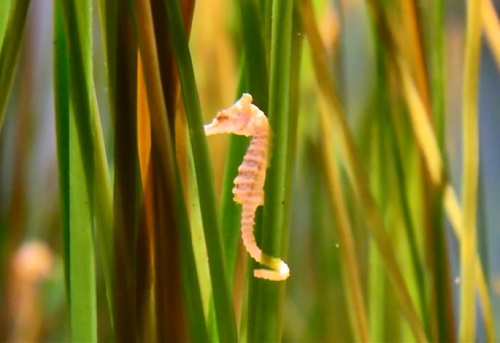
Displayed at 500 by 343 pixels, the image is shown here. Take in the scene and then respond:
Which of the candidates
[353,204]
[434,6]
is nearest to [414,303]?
[353,204]

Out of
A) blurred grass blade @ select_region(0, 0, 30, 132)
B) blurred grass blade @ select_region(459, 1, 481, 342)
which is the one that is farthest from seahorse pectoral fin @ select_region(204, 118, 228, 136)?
blurred grass blade @ select_region(459, 1, 481, 342)

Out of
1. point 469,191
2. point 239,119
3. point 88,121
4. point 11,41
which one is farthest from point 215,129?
point 469,191

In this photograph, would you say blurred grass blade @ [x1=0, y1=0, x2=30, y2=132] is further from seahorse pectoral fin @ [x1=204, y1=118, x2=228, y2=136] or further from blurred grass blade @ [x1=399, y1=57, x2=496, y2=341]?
blurred grass blade @ [x1=399, y1=57, x2=496, y2=341]

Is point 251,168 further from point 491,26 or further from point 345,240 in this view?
point 491,26

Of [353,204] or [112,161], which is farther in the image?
[353,204]

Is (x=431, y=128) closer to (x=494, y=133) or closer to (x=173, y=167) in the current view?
(x=494, y=133)

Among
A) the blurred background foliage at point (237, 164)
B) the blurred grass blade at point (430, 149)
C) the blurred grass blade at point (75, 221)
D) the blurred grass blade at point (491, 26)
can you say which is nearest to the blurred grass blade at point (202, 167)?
the blurred background foliage at point (237, 164)

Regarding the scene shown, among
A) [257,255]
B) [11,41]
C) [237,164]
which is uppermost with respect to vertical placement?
[11,41]
